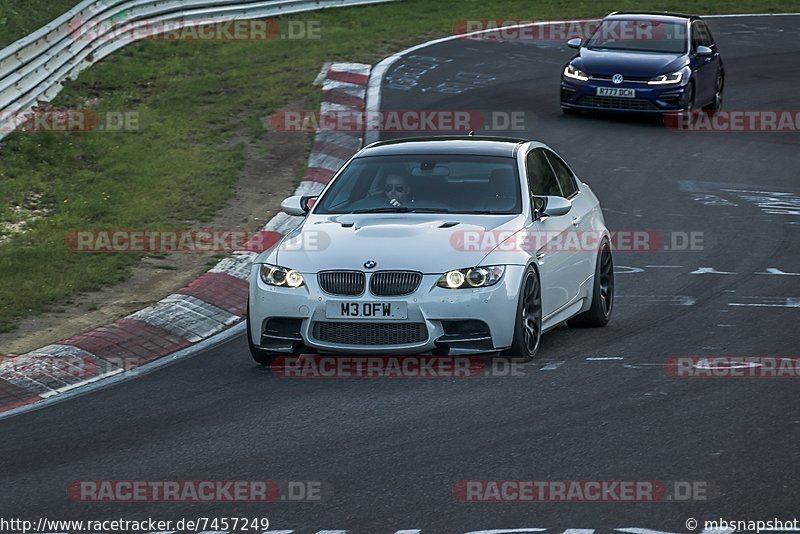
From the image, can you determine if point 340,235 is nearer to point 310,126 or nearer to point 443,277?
point 443,277

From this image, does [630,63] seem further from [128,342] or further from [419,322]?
[419,322]

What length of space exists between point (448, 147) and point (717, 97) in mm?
13683

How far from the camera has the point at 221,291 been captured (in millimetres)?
12398

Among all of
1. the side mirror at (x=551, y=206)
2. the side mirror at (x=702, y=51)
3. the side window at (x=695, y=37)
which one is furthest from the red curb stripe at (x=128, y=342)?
the side window at (x=695, y=37)

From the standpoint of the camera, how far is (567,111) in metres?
22.6

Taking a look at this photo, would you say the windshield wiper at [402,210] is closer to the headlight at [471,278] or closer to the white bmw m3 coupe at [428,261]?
the white bmw m3 coupe at [428,261]

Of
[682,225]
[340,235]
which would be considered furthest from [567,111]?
[340,235]

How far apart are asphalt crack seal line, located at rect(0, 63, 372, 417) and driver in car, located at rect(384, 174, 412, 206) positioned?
1.62 m

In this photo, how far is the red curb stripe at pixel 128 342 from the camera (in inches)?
413

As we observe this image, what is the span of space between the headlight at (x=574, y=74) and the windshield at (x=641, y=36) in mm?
887

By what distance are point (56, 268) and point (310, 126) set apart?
7410mm

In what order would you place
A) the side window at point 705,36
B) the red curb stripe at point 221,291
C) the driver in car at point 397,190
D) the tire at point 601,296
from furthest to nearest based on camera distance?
the side window at point 705,36 < the red curb stripe at point 221,291 < the tire at point 601,296 < the driver in car at point 397,190

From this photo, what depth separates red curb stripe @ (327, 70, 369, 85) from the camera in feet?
76.8

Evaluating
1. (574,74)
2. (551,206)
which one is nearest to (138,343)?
(551,206)
